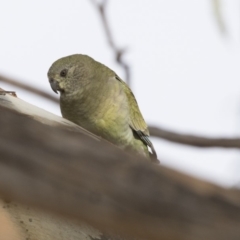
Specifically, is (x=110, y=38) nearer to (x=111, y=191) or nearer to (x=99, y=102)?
(x=99, y=102)

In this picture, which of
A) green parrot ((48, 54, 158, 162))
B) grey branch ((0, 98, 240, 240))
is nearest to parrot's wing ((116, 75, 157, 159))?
green parrot ((48, 54, 158, 162))

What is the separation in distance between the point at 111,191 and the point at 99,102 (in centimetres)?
293

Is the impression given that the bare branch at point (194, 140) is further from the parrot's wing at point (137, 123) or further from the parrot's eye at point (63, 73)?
the parrot's eye at point (63, 73)

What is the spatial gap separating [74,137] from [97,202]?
0.05 meters

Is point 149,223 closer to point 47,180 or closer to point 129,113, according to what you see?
point 47,180

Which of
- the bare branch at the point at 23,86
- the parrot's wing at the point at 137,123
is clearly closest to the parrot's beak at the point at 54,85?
the parrot's wing at the point at 137,123

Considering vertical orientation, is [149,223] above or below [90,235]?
above

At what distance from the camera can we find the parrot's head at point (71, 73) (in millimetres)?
3377

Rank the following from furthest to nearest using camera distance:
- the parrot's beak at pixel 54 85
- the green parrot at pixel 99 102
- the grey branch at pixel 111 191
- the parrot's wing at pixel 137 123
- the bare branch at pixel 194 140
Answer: the parrot's beak at pixel 54 85 → the parrot's wing at pixel 137 123 → the green parrot at pixel 99 102 → the bare branch at pixel 194 140 → the grey branch at pixel 111 191

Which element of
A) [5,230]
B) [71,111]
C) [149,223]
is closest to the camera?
[149,223]

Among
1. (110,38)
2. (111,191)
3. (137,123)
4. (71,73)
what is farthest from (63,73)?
(111,191)

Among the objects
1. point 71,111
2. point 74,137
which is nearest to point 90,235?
point 74,137

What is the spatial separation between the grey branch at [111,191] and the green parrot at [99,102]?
267cm

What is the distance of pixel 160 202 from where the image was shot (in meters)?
0.29
